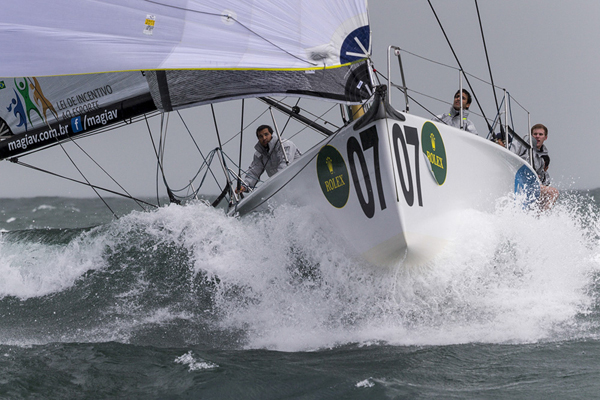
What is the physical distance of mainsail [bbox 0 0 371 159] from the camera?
309 cm

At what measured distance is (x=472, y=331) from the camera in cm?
321

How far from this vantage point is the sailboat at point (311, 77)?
311 cm

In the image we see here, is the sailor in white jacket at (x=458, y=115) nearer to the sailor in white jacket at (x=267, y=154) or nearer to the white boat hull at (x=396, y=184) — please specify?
the white boat hull at (x=396, y=184)

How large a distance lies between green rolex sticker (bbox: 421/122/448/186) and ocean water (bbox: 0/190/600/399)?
39 centimetres

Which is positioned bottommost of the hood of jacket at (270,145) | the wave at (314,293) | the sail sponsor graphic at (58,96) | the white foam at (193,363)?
the white foam at (193,363)

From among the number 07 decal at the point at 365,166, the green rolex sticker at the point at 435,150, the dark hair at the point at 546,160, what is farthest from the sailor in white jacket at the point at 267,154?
the dark hair at the point at 546,160

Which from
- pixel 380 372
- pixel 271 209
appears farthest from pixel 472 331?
pixel 271 209

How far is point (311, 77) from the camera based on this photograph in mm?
3127

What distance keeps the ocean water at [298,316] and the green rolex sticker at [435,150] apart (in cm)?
39

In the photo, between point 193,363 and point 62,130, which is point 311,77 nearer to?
point 193,363

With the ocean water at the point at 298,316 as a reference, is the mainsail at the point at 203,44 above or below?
above

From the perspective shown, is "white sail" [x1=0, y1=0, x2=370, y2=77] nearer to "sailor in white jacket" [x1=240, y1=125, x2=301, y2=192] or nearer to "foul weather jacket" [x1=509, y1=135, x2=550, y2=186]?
"sailor in white jacket" [x1=240, y1=125, x2=301, y2=192]

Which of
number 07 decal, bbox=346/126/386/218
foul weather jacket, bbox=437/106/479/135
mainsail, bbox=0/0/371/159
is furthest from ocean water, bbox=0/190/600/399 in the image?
mainsail, bbox=0/0/371/159

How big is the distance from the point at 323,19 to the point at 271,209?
1.45m
